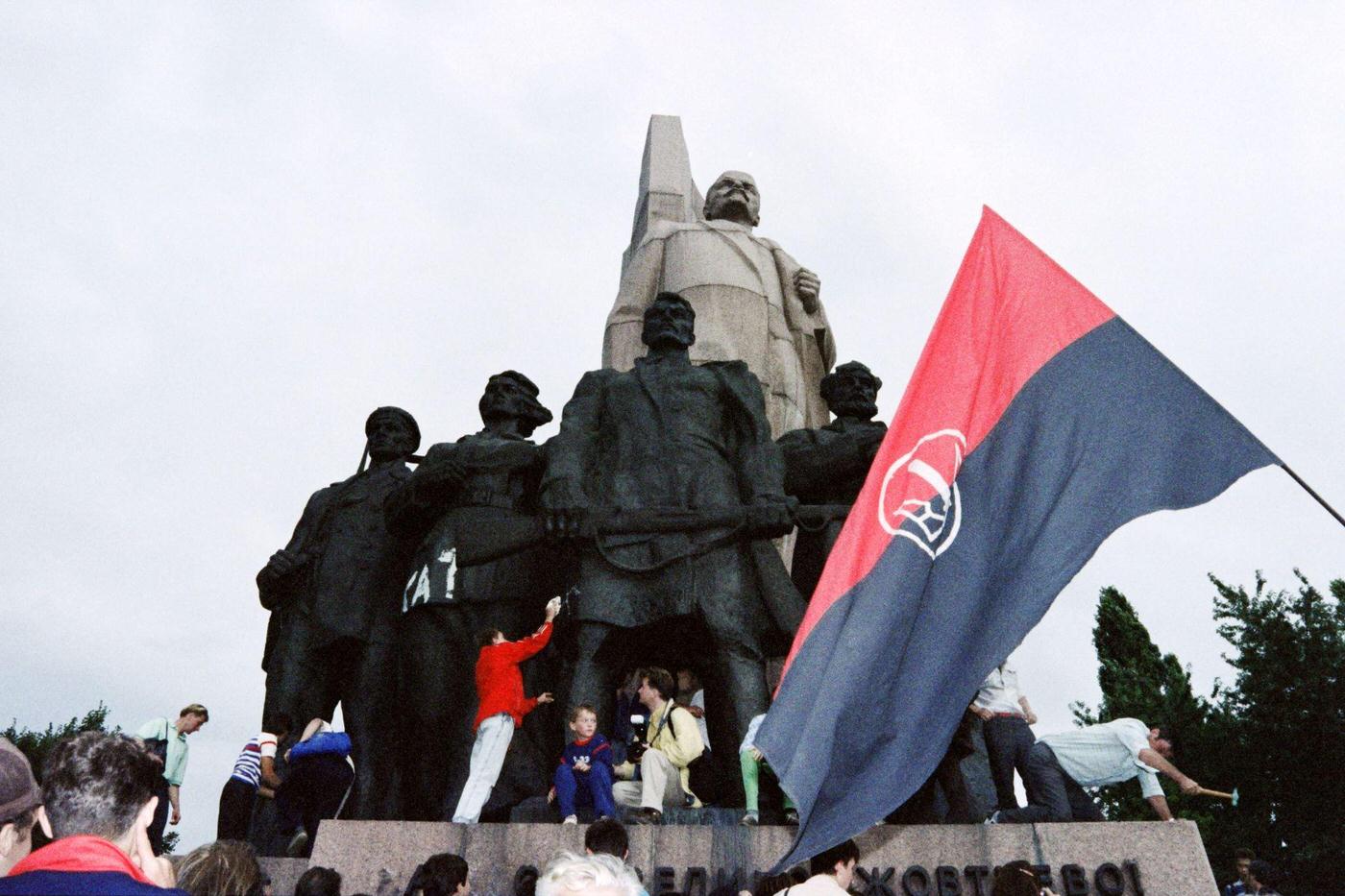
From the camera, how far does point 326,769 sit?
8594 millimetres

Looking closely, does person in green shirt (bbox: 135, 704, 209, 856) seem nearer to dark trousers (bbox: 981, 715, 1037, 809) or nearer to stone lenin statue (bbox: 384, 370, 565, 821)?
stone lenin statue (bbox: 384, 370, 565, 821)

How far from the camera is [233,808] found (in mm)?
9078

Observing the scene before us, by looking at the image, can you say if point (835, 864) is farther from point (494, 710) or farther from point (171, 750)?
point (171, 750)

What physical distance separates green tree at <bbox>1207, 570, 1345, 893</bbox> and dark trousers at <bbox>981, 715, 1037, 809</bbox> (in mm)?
21106

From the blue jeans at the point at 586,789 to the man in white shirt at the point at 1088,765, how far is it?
97.5 inches

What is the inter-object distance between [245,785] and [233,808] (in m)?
0.17

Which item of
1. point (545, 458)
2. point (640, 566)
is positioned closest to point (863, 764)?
point (640, 566)

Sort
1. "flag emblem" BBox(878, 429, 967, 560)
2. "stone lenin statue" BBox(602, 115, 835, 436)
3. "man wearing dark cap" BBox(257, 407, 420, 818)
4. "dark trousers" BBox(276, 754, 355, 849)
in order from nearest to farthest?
"flag emblem" BBox(878, 429, 967, 560) → "dark trousers" BBox(276, 754, 355, 849) → "man wearing dark cap" BBox(257, 407, 420, 818) → "stone lenin statue" BBox(602, 115, 835, 436)

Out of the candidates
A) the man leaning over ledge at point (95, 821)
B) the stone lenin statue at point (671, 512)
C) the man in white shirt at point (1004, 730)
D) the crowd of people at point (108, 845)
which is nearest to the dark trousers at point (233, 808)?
the stone lenin statue at point (671, 512)

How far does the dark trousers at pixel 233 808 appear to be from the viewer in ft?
29.7

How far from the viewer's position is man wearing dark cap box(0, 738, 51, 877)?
114 inches

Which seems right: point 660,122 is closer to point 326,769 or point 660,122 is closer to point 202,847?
point 326,769

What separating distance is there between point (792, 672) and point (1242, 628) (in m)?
28.8

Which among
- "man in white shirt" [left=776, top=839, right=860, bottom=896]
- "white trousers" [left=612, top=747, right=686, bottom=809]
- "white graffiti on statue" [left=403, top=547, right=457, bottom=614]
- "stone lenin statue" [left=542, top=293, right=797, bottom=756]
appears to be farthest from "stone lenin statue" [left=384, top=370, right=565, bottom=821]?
"man in white shirt" [left=776, top=839, right=860, bottom=896]
